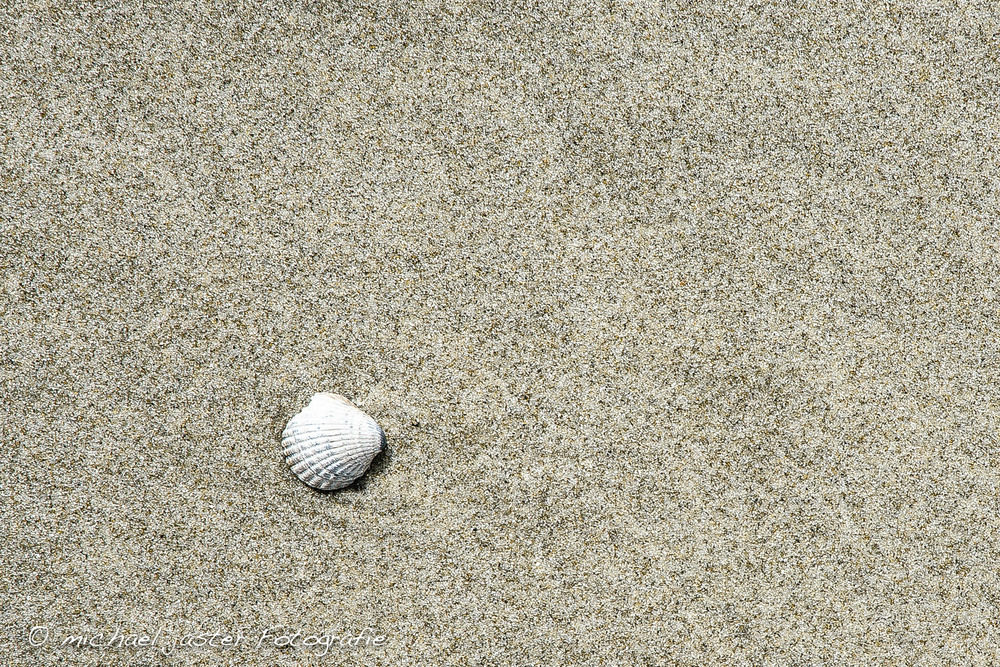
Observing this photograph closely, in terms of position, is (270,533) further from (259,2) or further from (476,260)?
(259,2)

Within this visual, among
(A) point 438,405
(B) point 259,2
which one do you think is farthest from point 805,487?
(B) point 259,2

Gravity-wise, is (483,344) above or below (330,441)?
above

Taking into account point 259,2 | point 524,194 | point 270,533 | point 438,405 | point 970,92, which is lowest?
point 270,533
